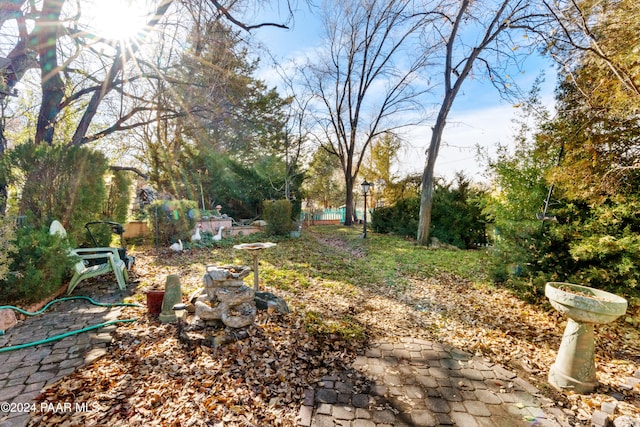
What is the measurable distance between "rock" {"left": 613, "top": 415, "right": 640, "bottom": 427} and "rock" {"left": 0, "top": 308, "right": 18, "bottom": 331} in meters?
5.26

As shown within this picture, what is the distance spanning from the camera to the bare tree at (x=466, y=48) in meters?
7.55

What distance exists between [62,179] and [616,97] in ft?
23.8

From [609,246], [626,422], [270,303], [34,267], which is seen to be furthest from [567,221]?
[34,267]

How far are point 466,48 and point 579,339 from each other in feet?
29.7

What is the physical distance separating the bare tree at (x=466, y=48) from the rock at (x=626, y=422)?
7.36 metres

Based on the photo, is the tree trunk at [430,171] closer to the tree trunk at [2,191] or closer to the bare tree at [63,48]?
the bare tree at [63,48]

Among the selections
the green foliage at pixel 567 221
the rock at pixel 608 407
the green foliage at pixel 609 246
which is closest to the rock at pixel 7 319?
the rock at pixel 608 407

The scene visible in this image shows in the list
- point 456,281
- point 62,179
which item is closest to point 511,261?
point 456,281

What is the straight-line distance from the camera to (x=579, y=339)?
2.14 metres

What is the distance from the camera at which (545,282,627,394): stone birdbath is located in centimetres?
200

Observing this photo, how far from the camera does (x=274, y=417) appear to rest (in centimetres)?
179

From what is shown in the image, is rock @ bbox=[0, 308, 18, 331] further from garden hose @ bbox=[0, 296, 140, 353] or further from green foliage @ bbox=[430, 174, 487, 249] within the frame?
green foliage @ bbox=[430, 174, 487, 249]

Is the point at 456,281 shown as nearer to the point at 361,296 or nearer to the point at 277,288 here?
the point at 361,296

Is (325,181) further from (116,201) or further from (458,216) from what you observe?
(116,201)
